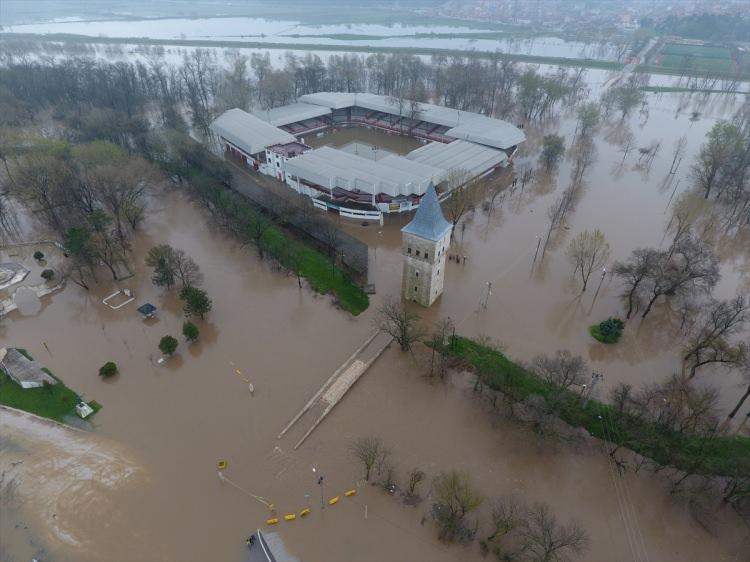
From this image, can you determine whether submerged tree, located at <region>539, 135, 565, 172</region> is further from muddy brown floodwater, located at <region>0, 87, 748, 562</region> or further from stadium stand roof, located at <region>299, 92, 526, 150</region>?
muddy brown floodwater, located at <region>0, 87, 748, 562</region>

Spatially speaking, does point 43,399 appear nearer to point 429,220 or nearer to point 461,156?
point 429,220

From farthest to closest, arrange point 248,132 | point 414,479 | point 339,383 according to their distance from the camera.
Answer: point 248,132 → point 339,383 → point 414,479

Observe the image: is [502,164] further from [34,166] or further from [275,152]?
[34,166]

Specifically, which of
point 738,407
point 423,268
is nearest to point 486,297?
point 423,268

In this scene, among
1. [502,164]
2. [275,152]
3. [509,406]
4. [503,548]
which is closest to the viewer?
[503,548]

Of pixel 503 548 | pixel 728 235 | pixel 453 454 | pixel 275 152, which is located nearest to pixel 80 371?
pixel 453 454
